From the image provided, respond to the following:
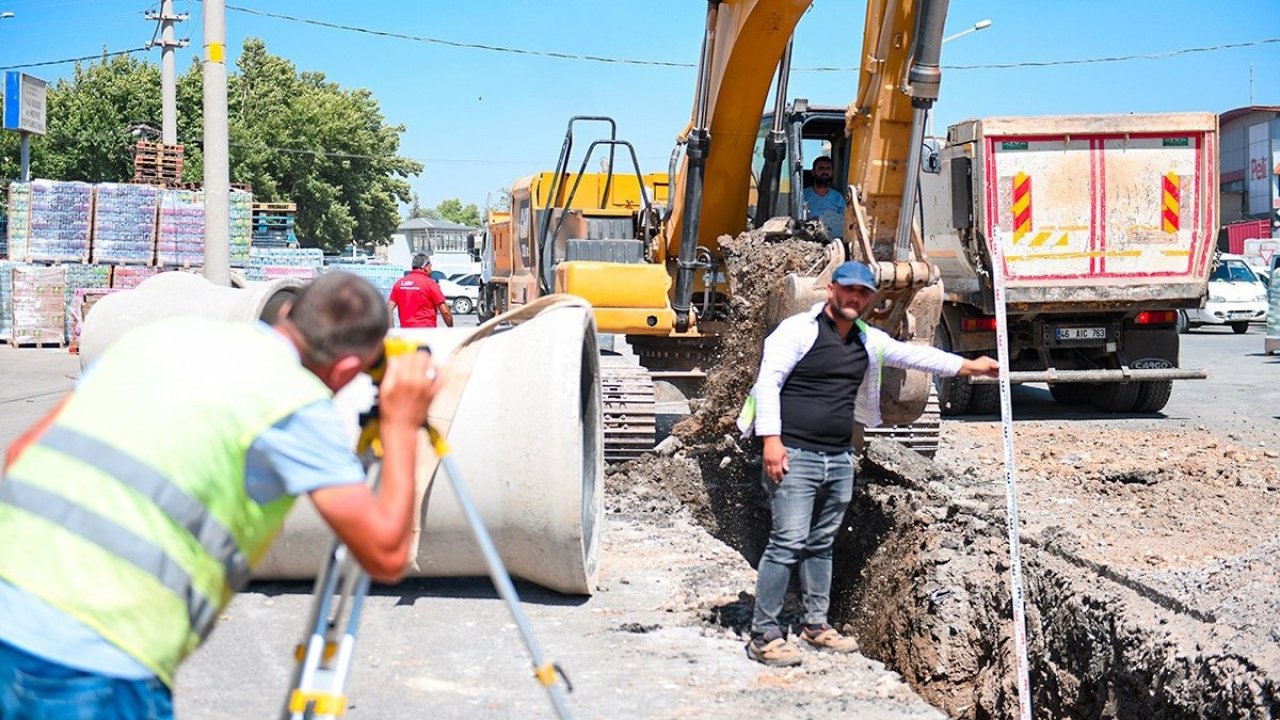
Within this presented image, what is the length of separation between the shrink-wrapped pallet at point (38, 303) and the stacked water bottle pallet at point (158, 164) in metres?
3.00

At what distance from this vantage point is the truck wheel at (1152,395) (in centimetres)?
1491

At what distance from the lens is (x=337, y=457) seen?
2.60m

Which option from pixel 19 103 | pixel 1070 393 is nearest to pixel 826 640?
pixel 1070 393

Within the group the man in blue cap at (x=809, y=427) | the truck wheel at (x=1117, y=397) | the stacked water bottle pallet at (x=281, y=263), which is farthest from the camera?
the stacked water bottle pallet at (x=281, y=263)

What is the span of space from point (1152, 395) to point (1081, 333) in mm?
1208

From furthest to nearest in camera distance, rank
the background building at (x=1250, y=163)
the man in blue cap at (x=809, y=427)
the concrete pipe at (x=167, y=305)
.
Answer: the background building at (x=1250, y=163), the concrete pipe at (x=167, y=305), the man in blue cap at (x=809, y=427)

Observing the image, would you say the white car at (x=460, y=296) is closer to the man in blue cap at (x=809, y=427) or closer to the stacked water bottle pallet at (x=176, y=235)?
the stacked water bottle pallet at (x=176, y=235)

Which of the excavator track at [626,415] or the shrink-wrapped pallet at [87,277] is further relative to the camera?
the shrink-wrapped pallet at [87,277]

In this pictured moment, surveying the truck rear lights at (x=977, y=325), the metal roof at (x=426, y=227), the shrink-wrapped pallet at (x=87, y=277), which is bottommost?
the truck rear lights at (x=977, y=325)

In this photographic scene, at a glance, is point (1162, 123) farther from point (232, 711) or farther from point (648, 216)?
point (232, 711)

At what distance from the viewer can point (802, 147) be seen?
10672mm

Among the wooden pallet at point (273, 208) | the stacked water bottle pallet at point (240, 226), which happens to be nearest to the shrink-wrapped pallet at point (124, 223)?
the stacked water bottle pallet at point (240, 226)

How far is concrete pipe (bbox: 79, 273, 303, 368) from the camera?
7.67 meters

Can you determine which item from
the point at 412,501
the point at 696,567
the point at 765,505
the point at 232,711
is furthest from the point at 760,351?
the point at 412,501
